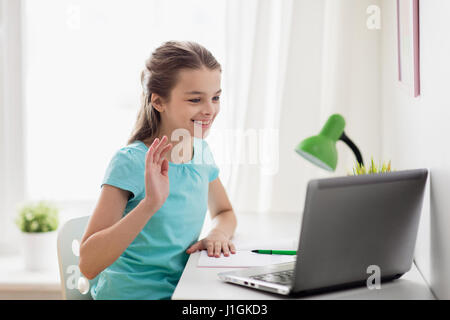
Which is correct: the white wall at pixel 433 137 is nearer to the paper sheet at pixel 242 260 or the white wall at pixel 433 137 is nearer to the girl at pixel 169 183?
the paper sheet at pixel 242 260

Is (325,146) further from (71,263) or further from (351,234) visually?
(71,263)

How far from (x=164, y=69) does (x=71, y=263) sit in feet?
1.70

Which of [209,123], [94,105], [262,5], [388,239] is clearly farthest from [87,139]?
[388,239]

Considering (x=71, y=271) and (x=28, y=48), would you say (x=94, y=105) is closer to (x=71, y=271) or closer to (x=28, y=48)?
(x=28, y=48)

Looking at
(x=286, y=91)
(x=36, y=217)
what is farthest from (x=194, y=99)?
(x=36, y=217)

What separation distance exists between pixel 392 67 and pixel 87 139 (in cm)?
122

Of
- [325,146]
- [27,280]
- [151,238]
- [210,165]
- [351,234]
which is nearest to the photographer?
[351,234]

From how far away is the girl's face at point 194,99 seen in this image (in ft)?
4.10

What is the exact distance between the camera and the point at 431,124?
3.19ft

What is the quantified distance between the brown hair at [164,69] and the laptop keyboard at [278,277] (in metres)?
0.50

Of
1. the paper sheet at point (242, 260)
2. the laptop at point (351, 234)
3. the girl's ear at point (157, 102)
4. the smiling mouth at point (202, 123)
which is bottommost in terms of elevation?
the paper sheet at point (242, 260)

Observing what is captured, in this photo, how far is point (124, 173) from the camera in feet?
3.88

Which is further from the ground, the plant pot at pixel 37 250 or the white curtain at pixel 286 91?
the white curtain at pixel 286 91

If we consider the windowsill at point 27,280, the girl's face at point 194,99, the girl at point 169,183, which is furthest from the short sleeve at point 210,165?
the windowsill at point 27,280
